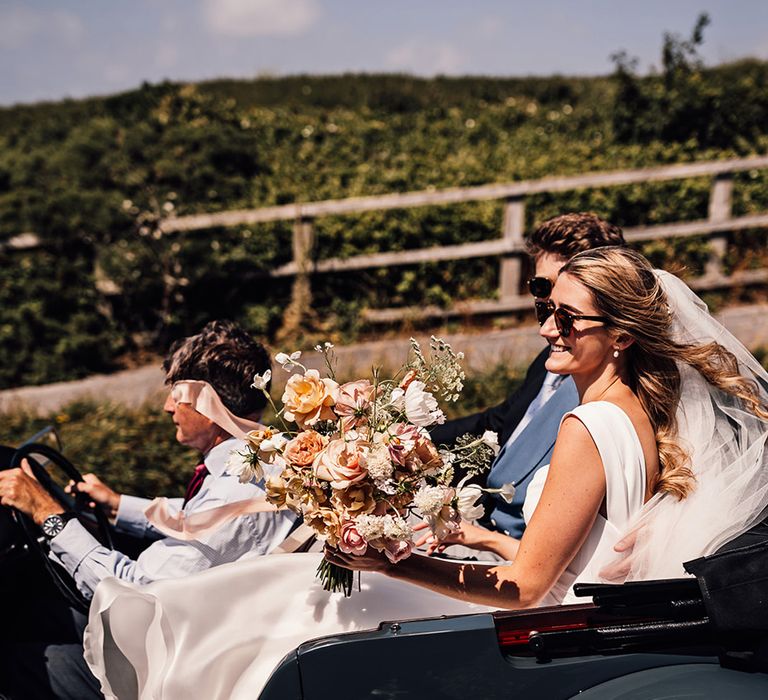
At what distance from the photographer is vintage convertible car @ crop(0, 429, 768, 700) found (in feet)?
6.11

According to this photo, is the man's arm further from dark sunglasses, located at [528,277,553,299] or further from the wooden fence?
the wooden fence

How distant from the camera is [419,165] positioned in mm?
10477

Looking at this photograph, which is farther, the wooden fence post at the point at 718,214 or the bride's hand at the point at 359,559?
the wooden fence post at the point at 718,214

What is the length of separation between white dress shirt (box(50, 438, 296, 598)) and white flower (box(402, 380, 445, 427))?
1.93 feet

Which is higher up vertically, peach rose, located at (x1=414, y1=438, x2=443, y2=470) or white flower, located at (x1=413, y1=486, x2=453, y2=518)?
peach rose, located at (x1=414, y1=438, x2=443, y2=470)

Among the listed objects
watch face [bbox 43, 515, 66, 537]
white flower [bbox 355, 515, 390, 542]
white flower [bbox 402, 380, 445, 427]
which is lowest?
watch face [bbox 43, 515, 66, 537]

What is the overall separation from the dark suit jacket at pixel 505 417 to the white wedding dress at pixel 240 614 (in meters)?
0.98

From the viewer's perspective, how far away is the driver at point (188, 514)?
2426mm

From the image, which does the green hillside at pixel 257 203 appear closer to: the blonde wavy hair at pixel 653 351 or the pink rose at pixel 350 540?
the blonde wavy hair at pixel 653 351

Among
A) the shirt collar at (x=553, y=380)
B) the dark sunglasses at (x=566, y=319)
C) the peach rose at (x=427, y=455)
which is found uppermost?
the dark sunglasses at (x=566, y=319)

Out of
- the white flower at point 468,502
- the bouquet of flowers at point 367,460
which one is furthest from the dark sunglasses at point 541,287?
the white flower at point 468,502

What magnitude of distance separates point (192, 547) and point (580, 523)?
3.66ft

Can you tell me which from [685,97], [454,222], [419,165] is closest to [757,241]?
[685,97]

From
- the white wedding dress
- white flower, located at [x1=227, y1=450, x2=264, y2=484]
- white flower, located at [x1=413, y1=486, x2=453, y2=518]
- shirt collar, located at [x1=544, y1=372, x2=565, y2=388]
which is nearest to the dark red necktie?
the white wedding dress
